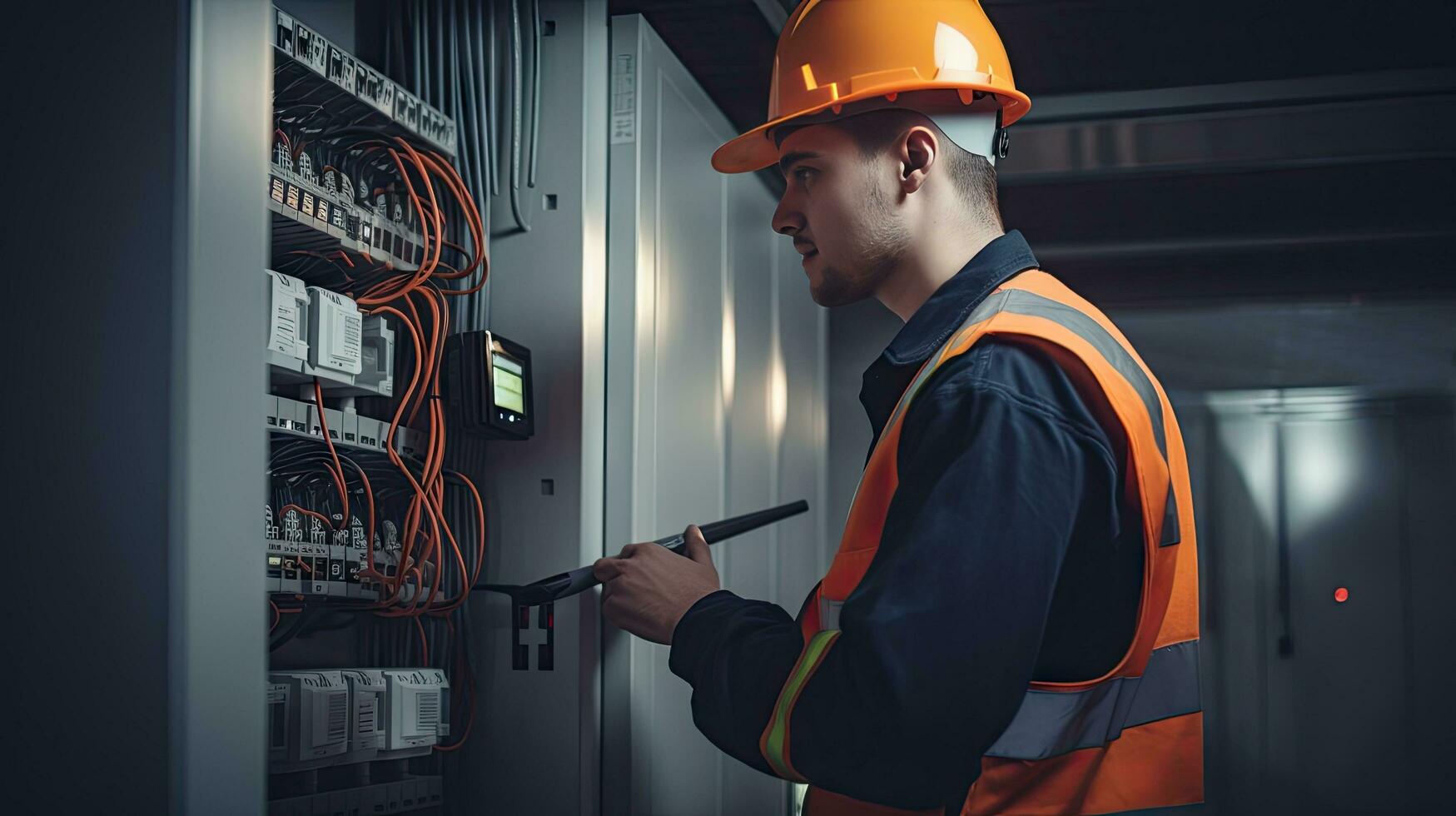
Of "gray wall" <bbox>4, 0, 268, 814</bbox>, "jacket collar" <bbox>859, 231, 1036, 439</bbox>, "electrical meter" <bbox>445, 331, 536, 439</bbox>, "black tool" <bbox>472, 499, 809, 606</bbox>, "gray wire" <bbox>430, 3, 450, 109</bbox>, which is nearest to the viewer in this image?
"gray wall" <bbox>4, 0, 268, 814</bbox>

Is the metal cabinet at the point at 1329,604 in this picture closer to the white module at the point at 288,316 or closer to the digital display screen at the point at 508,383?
the digital display screen at the point at 508,383

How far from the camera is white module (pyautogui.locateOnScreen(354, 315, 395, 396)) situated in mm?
1677

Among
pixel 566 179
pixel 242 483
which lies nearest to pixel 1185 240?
pixel 566 179

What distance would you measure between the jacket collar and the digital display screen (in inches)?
24.0

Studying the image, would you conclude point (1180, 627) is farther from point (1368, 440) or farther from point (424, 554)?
point (1368, 440)

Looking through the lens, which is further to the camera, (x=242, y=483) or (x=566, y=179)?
(x=566, y=179)

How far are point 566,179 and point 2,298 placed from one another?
1044mm

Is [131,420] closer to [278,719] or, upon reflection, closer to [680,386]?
[278,719]

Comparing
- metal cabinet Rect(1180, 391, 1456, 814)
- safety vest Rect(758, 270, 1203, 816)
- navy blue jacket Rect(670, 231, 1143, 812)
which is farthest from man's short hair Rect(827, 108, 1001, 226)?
metal cabinet Rect(1180, 391, 1456, 814)

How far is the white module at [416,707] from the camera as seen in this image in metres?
1.68

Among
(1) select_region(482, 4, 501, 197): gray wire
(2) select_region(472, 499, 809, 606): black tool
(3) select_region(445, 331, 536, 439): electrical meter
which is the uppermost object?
(1) select_region(482, 4, 501, 197): gray wire

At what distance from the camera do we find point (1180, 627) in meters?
1.23

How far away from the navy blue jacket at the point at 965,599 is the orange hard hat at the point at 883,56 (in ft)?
1.52

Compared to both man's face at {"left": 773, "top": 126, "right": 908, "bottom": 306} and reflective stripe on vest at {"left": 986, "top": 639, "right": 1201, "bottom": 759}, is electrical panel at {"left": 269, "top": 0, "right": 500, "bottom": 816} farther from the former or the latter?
reflective stripe on vest at {"left": 986, "top": 639, "right": 1201, "bottom": 759}
